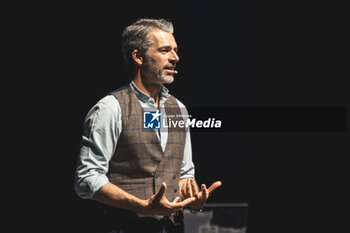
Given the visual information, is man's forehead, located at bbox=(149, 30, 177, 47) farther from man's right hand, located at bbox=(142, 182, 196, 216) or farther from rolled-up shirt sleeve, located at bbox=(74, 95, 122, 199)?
man's right hand, located at bbox=(142, 182, 196, 216)

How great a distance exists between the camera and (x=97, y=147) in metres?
2.10

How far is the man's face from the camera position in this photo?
2248 millimetres

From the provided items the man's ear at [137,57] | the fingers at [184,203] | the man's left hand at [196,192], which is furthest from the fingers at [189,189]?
the man's ear at [137,57]

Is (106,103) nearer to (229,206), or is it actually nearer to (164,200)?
(164,200)

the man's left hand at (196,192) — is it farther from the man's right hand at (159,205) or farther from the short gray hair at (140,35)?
the short gray hair at (140,35)

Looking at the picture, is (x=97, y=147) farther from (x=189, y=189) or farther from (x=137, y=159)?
(x=189, y=189)

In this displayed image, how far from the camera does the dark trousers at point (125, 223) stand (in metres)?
2.15

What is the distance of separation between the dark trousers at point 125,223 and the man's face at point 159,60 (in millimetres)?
590

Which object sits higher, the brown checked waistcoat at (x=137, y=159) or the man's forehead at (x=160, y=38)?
the man's forehead at (x=160, y=38)

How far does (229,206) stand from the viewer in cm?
302

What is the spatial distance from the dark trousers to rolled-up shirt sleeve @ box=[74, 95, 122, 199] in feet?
0.47

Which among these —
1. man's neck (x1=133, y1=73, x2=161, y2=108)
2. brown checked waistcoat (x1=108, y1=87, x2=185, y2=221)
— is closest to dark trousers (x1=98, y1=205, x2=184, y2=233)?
brown checked waistcoat (x1=108, y1=87, x2=185, y2=221)

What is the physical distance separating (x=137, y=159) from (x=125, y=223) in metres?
0.27

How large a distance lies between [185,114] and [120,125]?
1.30ft
